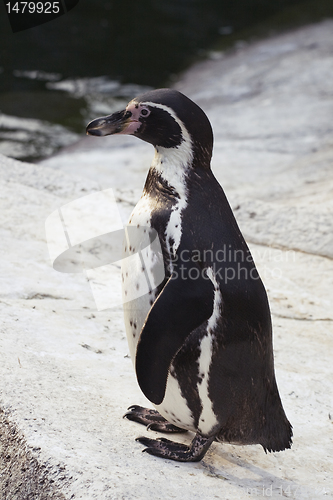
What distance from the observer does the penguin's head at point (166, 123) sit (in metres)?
2.10

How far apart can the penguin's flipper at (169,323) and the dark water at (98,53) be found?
247 inches

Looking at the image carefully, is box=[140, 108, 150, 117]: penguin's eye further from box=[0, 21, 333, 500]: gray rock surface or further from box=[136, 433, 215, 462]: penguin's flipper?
box=[136, 433, 215, 462]: penguin's flipper

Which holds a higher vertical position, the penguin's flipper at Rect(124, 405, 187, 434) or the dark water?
the penguin's flipper at Rect(124, 405, 187, 434)

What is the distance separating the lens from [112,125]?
220 cm

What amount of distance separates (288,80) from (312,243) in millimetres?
6035

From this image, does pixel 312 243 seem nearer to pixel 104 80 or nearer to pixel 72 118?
pixel 72 118

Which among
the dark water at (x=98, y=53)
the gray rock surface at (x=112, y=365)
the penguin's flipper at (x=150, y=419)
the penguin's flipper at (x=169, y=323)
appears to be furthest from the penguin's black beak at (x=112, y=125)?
the dark water at (x=98, y=53)

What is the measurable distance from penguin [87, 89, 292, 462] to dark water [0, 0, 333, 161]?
605 centimetres

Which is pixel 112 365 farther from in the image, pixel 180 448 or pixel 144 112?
pixel 144 112

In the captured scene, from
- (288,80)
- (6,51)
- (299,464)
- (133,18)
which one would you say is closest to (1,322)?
(299,464)

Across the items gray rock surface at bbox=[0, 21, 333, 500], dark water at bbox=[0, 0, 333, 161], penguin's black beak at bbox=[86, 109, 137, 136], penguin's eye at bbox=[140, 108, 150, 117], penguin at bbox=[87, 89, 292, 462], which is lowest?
dark water at bbox=[0, 0, 333, 161]

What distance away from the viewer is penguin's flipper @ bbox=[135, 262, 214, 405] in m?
1.96

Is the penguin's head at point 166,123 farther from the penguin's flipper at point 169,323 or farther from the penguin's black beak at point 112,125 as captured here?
the penguin's flipper at point 169,323

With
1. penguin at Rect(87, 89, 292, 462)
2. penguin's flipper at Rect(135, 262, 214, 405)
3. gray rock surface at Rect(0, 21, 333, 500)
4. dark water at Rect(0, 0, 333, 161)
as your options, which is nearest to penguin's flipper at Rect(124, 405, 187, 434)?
gray rock surface at Rect(0, 21, 333, 500)
